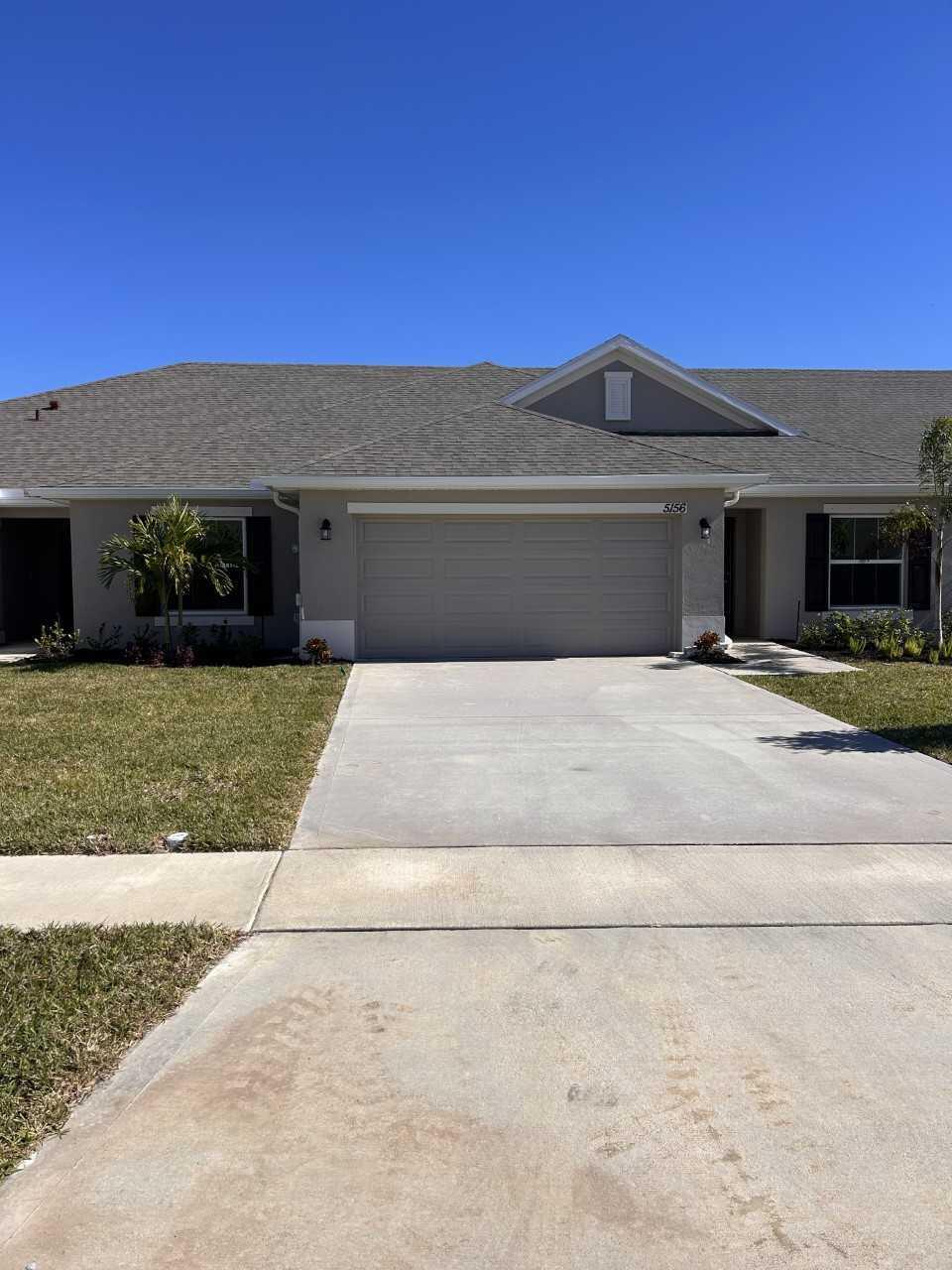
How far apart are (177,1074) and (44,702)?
27.2 feet

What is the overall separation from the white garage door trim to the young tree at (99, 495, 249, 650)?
87.3 inches

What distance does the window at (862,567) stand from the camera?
16.4 meters

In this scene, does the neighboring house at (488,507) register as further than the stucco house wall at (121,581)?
No

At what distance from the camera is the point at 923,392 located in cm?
2114

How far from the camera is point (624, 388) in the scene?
18.2 m

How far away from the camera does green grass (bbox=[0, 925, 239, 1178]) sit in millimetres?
3068

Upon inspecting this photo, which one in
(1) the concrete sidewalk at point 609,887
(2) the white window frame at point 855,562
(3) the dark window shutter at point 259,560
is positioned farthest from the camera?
(2) the white window frame at point 855,562

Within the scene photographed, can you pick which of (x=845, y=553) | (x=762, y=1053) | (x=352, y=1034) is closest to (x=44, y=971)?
(x=352, y=1034)

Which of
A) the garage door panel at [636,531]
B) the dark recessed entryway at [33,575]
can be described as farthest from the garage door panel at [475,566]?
the dark recessed entryway at [33,575]

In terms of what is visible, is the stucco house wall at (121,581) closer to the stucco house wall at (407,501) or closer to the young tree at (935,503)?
the stucco house wall at (407,501)

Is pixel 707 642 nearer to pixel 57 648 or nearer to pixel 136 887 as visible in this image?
pixel 57 648

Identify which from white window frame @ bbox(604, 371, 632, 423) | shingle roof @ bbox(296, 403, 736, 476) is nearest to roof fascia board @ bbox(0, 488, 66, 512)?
shingle roof @ bbox(296, 403, 736, 476)

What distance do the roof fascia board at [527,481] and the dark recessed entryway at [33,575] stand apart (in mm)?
6162

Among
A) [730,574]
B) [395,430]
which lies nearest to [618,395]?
[730,574]
